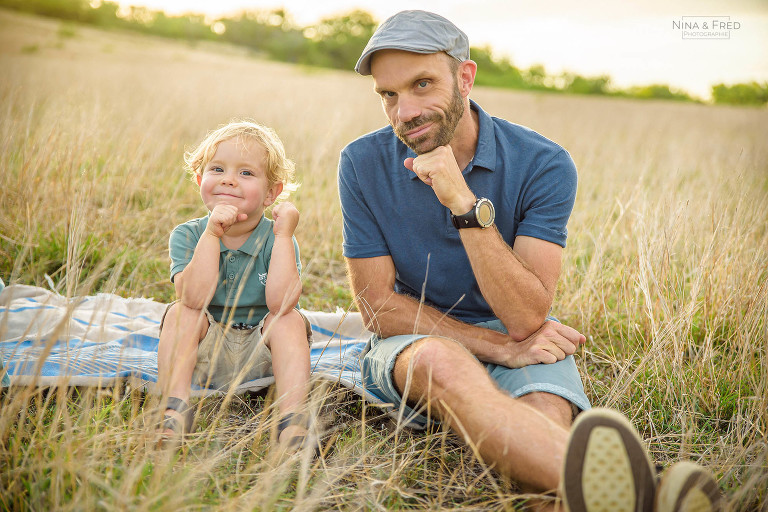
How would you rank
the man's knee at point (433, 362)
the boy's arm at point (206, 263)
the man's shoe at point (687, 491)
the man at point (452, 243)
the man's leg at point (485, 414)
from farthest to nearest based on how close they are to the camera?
1. the boy's arm at point (206, 263)
2. the man at point (452, 243)
3. the man's knee at point (433, 362)
4. the man's leg at point (485, 414)
5. the man's shoe at point (687, 491)

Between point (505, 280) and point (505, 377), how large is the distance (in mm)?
415

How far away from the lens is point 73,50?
65.7ft

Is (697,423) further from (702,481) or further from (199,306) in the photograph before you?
(199,306)

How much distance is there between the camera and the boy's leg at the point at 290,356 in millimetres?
2381

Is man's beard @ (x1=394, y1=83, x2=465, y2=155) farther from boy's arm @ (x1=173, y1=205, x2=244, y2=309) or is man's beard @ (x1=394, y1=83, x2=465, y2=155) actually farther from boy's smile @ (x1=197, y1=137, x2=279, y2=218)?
boy's arm @ (x1=173, y1=205, x2=244, y2=309)

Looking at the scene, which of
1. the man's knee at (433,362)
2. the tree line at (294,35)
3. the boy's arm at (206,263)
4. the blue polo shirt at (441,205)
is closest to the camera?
the man's knee at (433,362)

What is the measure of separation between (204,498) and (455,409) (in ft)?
Result: 2.78

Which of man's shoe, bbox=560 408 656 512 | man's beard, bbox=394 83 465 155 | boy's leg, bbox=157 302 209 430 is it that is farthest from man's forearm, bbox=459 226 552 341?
boy's leg, bbox=157 302 209 430

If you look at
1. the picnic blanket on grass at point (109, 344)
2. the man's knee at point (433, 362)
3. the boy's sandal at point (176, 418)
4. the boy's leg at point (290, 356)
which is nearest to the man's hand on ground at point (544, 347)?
the man's knee at point (433, 362)

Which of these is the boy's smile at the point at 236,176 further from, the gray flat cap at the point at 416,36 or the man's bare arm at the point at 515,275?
the man's bare arm at the point at 515,275

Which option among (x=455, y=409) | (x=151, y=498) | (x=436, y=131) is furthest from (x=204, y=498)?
(x=436, y=131)

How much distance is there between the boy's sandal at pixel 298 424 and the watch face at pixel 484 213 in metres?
1.01

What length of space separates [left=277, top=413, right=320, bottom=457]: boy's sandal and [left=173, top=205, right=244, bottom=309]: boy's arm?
0.58m

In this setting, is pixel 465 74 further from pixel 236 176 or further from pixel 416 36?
pixel 236 176
